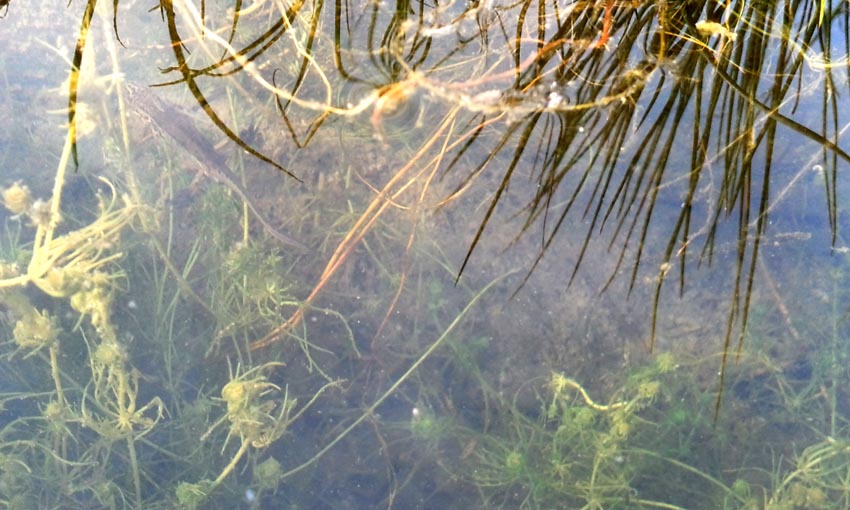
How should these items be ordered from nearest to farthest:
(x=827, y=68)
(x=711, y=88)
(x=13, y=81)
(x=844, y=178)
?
1. (x=711, y=88)
2. (x=827, y=68)
3. (x=844, y=178)
4. (x=13, y=81)

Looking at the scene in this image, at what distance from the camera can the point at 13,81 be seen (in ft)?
12.3

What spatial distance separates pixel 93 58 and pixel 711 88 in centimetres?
296

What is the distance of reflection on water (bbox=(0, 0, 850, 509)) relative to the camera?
2.59m

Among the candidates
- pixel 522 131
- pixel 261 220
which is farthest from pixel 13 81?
pixel 522 131

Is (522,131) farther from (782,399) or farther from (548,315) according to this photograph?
(782,399)

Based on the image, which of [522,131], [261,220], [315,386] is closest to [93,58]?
[261,220]

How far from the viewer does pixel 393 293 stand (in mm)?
3133

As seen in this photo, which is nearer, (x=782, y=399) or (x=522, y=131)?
(x=522, y=131)

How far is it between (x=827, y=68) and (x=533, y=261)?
4.48 feet

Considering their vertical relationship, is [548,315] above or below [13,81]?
below

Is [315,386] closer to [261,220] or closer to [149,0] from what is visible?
[261,220]

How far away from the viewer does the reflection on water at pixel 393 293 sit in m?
2.59

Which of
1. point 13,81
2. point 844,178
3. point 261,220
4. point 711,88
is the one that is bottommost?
point 261,220

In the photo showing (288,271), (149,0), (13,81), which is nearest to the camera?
(288,271)
